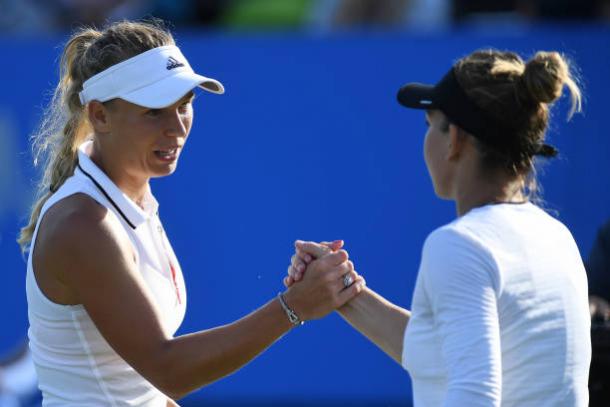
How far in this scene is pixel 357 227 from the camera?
6.00m

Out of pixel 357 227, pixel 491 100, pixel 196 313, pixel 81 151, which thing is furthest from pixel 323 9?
pixel 491 100

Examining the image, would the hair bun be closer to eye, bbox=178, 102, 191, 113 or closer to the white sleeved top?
the white sleeved top

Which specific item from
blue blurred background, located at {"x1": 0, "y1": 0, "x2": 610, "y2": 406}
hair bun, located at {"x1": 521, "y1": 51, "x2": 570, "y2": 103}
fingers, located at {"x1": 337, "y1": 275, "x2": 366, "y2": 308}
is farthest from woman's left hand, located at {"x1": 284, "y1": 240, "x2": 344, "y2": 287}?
blue blurred background, located at {"x1": 0, "y1": 0, "x2": 610, "y2": 406}

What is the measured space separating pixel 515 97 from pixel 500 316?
0.52 metres

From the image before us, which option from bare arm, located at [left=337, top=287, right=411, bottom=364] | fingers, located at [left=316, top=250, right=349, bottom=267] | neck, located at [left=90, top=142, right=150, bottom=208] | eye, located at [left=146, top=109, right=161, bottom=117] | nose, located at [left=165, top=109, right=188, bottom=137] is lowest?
bare arm, located at [left=337, top=287, right=411, bottom=364]

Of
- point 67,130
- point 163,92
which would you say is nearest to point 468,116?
point 163,92

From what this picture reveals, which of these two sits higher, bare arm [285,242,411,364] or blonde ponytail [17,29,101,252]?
blonde ponytail [17,29,101,252]

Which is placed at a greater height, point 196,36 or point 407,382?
point 196,36

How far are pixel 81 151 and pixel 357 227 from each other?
9.81ft

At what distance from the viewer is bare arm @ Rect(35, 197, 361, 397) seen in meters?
2.88

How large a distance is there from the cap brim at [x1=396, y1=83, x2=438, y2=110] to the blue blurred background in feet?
10.1

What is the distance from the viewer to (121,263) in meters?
2.90

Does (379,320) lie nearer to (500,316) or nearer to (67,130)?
(500,316)

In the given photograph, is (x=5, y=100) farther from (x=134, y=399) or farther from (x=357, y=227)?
(x=134, y=399)
